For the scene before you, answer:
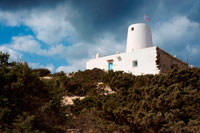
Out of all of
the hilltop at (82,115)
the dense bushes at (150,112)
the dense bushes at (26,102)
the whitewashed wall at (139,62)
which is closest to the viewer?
the dense bushes at (26,102)

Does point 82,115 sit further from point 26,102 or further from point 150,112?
point 150,112

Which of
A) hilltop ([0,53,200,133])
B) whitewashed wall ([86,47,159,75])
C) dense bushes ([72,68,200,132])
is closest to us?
hilltop ([0,53,200,133])

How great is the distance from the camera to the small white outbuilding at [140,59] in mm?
15812

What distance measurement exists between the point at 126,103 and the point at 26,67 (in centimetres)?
409

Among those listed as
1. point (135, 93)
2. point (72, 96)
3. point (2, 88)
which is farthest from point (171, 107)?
point (72, 96)

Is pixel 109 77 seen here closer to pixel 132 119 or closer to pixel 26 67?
pixel 132 119

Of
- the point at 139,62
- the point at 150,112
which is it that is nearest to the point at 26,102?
the point at 150,112

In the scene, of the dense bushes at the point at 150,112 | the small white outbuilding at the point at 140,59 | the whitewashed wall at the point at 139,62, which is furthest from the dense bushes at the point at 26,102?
the small white outbuilding at the point at 140,59

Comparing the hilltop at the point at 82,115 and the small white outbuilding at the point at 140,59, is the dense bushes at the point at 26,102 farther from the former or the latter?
the small white outbuilding at the point at 140,59

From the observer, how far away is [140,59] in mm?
16828

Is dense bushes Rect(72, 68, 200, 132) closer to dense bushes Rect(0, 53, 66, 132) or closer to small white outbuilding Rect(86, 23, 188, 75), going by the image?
dense bushes Rect(0, 53, 66, 132)

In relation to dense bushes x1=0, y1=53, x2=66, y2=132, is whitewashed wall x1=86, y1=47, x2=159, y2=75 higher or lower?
higher

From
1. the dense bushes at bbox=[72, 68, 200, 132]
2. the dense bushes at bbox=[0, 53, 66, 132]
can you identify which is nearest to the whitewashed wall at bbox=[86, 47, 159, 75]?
the dense bushes at bbox=[72, 68, 200, 132]

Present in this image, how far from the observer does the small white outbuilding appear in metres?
15.8
